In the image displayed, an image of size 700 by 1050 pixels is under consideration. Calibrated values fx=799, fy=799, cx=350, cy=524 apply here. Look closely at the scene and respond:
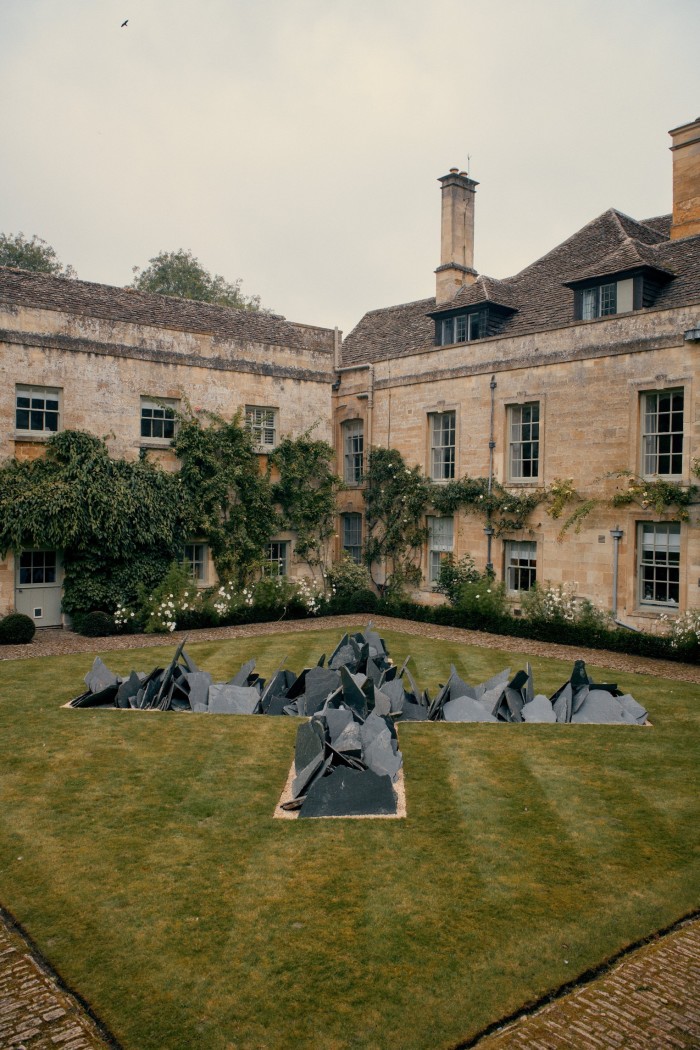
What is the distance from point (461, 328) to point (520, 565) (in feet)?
23.7

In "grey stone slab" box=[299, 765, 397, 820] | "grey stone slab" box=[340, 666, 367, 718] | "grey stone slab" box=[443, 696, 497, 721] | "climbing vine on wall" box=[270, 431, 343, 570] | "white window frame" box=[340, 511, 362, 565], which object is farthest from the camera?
"white window frame" box=[340, 511, 362, 565]

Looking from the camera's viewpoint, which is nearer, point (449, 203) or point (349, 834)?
point (349, 834)

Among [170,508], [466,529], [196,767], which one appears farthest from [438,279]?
[196,767]

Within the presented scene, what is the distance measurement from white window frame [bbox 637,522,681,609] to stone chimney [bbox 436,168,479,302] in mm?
10078

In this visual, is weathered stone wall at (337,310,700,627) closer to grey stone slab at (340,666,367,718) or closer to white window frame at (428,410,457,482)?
white window frame at (428,410,457,482)

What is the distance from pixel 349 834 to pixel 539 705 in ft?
15.8

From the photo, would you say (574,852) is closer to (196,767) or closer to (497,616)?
(196,767)

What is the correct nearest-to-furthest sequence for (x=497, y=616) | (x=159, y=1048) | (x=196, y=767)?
(x=159, y=1048) → (x=196, y=767) → (x=497, y=616)

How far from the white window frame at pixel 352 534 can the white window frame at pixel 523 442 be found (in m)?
6.05

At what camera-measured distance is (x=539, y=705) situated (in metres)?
11.6

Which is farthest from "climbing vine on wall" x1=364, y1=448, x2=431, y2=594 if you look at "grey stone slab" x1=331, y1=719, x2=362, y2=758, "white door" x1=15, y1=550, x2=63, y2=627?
"grey stone slab" x1=331, y1=719, x2=362, y2=758

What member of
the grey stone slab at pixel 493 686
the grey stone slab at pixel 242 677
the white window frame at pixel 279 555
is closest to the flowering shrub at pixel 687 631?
the grey stone slab at pixel 493 686

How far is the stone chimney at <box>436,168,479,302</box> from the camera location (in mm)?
24375

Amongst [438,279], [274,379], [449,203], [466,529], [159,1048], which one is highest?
[449,203]
